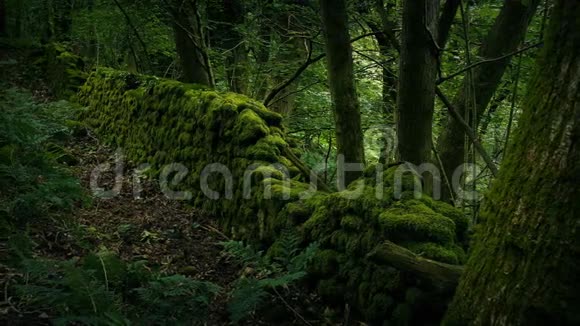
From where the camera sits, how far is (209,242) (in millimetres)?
4953

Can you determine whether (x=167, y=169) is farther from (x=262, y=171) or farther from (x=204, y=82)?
(x=262, y=171)

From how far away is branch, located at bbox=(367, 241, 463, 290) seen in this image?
244cm

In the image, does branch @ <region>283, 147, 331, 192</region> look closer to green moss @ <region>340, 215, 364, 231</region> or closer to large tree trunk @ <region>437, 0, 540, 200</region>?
green moss @ <region>340, 215, 364, 231</region>

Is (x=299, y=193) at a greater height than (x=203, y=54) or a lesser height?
lesser

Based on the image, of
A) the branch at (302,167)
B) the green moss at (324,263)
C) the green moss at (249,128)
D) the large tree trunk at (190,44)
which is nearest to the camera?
the green moss at (324,263)

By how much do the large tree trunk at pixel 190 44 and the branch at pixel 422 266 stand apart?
570 centimetres

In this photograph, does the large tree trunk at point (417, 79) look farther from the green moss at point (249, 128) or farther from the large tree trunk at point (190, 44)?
the large tree trunk at point (190, 44)

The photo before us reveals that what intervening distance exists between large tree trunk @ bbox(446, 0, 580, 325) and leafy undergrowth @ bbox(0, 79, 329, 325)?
52.6 inches

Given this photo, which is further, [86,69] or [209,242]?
[86,69]

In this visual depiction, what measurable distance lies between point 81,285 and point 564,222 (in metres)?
2.26

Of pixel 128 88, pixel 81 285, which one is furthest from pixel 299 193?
pixel 128 88

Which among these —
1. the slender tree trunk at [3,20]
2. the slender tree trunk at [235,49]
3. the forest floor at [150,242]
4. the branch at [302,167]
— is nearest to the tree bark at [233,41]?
the slender tree trunk at [235,49]

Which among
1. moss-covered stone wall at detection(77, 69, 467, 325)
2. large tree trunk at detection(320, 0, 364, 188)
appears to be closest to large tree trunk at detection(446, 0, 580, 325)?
moss-covered stone wall at detection(77, 69, 467, 325)

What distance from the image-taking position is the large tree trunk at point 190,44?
744 cm
